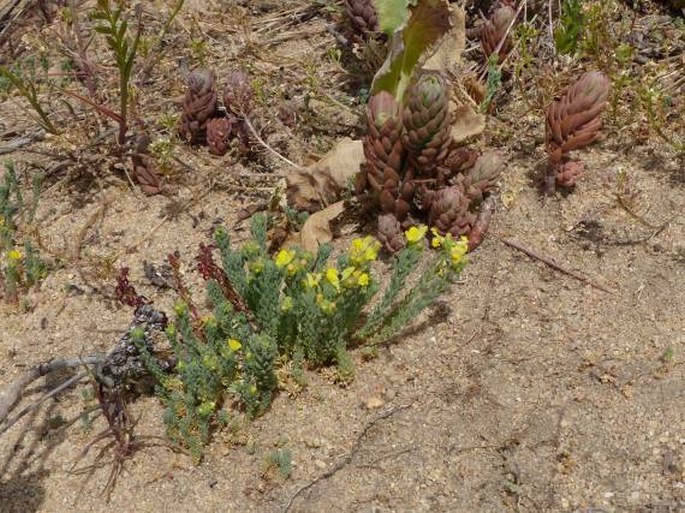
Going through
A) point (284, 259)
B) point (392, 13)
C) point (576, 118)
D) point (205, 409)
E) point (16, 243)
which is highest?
point (392, 13)

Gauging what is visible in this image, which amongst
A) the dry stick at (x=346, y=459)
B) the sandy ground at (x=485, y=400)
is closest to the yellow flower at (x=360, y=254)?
the sandy ground at (x=485, y=400)

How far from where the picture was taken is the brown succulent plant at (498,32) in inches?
154

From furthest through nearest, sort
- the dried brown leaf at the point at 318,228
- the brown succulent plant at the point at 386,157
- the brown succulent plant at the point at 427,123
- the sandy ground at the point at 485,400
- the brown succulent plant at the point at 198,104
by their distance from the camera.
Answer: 1. the brown succulent plant at the point at 198,104
2. the dried brown leaf at the point at 318,228
3. the brown succulent plant at the point at 386,157
4. the brown succulent plant at the point at 427,123
5. the sandy ground at the point at 485,400

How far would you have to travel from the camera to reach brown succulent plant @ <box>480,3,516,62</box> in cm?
390

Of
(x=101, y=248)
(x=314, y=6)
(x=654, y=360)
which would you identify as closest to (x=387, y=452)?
(x=654, y=360)

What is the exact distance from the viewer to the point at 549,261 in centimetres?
320

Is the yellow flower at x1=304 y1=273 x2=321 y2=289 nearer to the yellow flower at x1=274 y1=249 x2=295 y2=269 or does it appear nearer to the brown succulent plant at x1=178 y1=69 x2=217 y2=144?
the yellow flower at x1=274 y1=249 x2=295 y2=269

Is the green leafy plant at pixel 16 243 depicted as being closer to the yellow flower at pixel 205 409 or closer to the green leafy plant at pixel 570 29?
the yellow flower at pixel 205 409

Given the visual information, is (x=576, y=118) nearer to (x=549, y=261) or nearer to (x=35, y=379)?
(x=549, y=261)

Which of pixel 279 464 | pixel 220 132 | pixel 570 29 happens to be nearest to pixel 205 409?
pixel 279 464

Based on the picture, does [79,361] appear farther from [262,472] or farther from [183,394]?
[262,472]

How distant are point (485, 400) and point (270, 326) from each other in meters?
0.82

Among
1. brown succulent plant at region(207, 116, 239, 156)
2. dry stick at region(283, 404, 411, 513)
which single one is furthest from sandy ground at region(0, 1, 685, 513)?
brown succulent plant at region(207, 116, 239, 156)

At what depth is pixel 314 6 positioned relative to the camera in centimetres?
481
